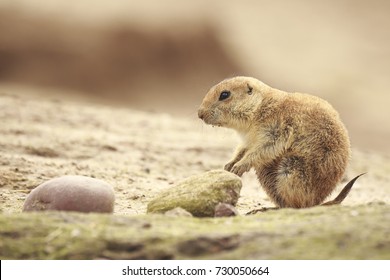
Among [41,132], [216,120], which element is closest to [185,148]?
[41,132]

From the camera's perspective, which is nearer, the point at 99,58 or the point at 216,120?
the point at 216,120

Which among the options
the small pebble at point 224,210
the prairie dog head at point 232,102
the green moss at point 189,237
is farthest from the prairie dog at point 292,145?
the green moss at point 189,237

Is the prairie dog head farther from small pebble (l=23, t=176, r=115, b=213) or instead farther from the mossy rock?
small pebble (l=23, t=176, r=115, b=213)

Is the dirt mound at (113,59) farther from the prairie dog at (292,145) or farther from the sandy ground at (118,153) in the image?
the prairie dog at (292,145)

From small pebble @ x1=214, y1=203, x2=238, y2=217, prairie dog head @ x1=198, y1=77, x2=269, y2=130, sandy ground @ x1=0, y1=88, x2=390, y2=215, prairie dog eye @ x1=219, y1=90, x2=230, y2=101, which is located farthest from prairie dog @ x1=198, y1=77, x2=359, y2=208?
small pebble @ x1=214, y1=203, x2=238, y2=217

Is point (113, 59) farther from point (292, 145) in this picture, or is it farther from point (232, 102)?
point (292, 145)
